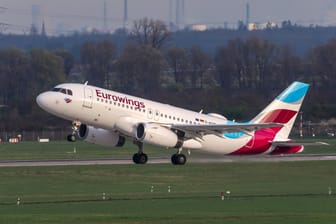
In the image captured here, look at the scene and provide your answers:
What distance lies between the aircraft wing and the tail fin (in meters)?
3.58

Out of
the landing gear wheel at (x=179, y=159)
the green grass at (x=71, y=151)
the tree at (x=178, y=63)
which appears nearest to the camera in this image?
the landing gear wheel at (x=179, y=159)

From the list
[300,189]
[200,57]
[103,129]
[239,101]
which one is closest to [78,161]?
[103,129]

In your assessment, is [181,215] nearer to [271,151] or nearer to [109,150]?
[271,151]

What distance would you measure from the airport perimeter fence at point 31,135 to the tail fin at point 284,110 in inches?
1595

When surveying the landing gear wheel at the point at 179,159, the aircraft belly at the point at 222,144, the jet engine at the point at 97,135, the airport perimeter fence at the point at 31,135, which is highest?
the jet engine at the point at 97,135

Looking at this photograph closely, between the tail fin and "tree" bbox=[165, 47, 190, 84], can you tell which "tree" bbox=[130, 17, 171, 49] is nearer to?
"tree" bbox=[165, 47, 190, 84]

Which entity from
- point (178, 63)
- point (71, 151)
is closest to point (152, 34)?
point (178, 63)

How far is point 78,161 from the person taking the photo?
251 ft

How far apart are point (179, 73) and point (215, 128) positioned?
277ft

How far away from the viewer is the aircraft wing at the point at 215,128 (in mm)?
66188

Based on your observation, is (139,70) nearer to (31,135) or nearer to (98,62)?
(98,62)

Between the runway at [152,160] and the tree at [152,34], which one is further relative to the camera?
the tree at [152,34]

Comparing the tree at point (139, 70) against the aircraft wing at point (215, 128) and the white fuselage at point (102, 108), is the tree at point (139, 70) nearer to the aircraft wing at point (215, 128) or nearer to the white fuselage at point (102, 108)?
the aircraft wing at point (215, 128)

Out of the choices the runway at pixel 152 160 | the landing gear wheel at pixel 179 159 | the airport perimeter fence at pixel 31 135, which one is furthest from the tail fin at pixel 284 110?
the airport perimeter fence at pixel 31 135
